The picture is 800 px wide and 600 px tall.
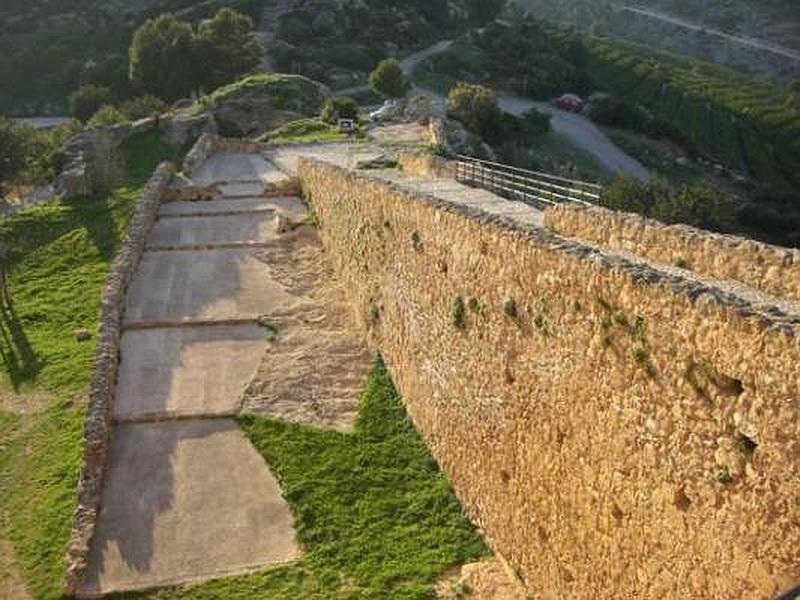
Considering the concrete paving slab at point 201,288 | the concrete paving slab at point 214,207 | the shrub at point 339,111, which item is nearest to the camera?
the concrete paving slab at point 201,288

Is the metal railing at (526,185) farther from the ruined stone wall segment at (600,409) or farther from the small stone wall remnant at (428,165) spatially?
the ruined stone wall segment at (600,409)

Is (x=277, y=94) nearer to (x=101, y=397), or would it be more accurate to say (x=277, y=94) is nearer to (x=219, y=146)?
(x=219, y=146)

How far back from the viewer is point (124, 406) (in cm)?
1456

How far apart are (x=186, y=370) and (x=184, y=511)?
402 cm

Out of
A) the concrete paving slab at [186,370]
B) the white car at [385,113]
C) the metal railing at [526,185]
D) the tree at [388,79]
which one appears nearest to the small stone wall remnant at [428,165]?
the metal railing at [526,185]

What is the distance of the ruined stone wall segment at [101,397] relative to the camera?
11320 mm

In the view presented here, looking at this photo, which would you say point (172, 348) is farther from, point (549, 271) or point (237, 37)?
point (237, 37)

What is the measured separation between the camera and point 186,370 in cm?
1572

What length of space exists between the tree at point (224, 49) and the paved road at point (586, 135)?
60.7 feet

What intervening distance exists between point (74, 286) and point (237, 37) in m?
37.4

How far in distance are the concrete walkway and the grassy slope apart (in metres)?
0.68

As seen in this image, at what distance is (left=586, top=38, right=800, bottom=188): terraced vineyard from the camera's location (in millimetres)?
61719

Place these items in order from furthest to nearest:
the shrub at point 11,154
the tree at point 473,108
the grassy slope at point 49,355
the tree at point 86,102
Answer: the tree at point 86,102 → the tree at point 473,108 → the shrub at point 11,154 → the grassy slope at point 49,355

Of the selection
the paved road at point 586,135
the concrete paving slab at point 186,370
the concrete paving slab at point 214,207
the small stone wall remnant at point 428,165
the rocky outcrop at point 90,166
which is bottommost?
the paved road at point 586,135
